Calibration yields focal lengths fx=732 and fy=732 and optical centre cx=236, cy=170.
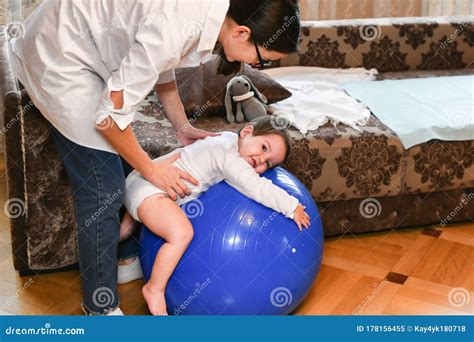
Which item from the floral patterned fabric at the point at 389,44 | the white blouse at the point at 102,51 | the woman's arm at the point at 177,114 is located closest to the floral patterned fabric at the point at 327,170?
the floral patterned fabric at the point at 389,44

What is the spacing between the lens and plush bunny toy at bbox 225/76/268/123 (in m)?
2.57

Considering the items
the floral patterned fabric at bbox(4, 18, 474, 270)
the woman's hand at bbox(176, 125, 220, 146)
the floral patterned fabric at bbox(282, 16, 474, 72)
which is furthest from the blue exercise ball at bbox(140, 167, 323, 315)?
the floral patterned fabric at bbox(282, 16, 474, 72)

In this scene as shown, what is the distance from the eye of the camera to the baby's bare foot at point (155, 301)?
2.01 m

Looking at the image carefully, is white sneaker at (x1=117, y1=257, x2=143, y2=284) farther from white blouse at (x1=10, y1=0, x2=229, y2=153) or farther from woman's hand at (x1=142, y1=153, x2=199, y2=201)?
white blouse at (x1=10, y1=0, x2=229, y2=153)

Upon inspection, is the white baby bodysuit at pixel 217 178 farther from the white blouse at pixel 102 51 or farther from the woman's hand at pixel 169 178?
the white blouse at pixel 102 51

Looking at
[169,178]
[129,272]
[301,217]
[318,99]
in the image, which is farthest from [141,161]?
[318,99]

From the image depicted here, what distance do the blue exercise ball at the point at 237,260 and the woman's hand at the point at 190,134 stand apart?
0.78 ft

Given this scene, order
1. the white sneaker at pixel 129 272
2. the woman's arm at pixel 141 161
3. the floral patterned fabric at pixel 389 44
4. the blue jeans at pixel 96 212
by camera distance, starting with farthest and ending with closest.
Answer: the floral patterned fabric at pixel 389 44
the white sneaker at pixel 129 272
the blue jeans at pixel 96 212
the woman's arm at pixel 141 161

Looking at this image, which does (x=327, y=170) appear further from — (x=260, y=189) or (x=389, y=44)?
(x=389, y=44)

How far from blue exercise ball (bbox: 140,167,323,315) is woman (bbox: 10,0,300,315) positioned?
0.36 feet

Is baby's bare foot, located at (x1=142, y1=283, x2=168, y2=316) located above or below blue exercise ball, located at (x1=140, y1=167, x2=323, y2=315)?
below

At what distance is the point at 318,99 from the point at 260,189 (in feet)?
2.88

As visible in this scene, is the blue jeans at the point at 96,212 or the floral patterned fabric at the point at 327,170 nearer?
the blue jeans at the point at 96,212

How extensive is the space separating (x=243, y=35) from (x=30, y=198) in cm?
86
